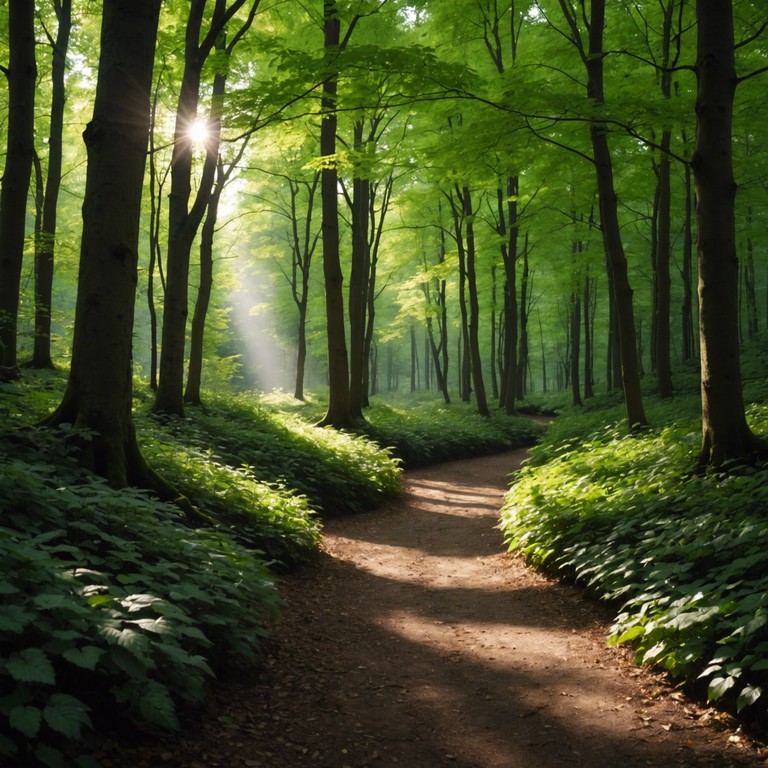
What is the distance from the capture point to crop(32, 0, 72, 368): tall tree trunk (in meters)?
12.6

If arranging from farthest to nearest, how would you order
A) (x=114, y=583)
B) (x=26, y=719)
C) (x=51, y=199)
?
1. (x=51, y=199)
2. (x=114, y=583)
3. (x=26, y=719)

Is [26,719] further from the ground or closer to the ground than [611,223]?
closer to the ground

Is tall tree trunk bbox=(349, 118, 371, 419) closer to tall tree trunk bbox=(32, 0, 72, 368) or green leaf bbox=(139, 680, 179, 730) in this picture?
tall tree trunk bbox=(32, 0, 72, 368)

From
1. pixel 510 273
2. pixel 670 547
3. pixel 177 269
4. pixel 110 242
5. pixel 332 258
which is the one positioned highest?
pixel 510 273

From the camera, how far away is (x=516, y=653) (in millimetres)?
4457

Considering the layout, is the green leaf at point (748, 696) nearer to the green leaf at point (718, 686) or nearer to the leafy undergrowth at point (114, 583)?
the green leaf at point (718, 686)

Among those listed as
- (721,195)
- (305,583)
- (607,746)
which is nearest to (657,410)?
(721,195)

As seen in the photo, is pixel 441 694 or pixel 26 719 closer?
pixel 26 719

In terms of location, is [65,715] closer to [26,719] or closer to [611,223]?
[26,719]

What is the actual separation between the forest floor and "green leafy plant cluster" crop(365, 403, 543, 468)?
286 inches

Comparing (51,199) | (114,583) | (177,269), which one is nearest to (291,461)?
(177,269)

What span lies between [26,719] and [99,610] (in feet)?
2.32

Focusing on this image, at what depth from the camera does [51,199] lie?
44.3 feet

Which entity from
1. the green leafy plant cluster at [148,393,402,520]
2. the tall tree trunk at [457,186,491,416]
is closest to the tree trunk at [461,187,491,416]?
the tall tree trunk at [457,186,491,416]
